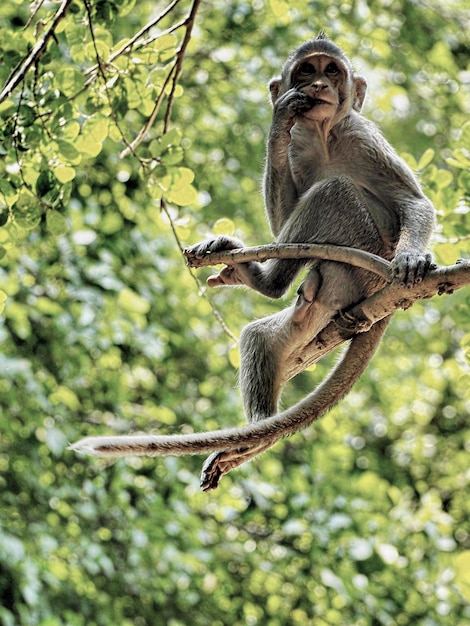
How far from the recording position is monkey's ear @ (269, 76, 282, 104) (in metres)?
2.58

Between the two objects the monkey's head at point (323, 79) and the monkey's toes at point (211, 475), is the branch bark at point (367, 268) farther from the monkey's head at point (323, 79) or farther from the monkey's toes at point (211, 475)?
the monkey's head at point (323, 79)

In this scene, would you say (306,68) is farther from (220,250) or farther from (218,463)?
(218,463)

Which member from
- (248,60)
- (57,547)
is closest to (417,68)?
(248,60)

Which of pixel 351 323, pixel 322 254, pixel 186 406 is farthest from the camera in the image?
pixel 186 406

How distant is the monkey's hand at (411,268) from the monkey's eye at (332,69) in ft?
2.26

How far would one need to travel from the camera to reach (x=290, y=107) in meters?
2.29

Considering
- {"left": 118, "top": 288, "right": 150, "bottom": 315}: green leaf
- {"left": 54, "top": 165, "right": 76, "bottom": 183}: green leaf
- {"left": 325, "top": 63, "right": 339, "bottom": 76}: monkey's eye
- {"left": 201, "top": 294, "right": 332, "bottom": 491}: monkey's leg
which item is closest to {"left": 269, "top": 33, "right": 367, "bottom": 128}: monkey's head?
{"left": 325, "top": 63, "right": 339, "bottom": 76}: monkey's eye

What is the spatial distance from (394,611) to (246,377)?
340 cm

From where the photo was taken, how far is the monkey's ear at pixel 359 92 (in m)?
2.59

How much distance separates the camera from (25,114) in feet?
8.60

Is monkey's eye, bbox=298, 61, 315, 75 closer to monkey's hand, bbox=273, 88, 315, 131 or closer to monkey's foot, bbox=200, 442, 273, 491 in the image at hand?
monkey's hand, bbox=273, 88, 315, 131

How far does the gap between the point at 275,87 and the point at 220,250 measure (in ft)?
1.91

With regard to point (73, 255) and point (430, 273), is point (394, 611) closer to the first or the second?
point (73, 255)

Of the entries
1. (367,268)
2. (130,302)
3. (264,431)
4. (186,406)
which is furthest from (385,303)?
(186,406)
